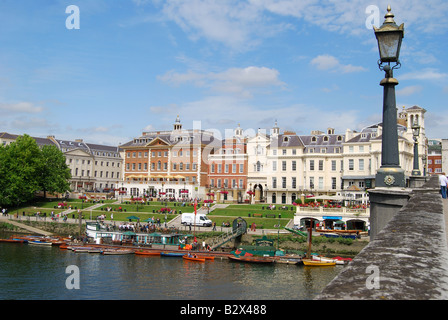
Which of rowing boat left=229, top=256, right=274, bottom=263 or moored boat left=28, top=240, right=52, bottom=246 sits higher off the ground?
moored boat left=28, top=240, right=52, bottom=246

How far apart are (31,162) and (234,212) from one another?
4020cm

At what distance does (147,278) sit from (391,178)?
26699mm

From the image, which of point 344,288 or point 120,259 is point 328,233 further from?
point 344,288

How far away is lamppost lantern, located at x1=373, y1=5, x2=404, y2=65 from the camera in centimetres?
882

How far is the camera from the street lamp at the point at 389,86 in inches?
349

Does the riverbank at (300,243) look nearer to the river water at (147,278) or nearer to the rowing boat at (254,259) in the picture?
the rowing boat at (254,259)

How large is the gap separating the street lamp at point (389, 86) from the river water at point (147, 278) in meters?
18.7

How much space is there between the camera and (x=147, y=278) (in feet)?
106

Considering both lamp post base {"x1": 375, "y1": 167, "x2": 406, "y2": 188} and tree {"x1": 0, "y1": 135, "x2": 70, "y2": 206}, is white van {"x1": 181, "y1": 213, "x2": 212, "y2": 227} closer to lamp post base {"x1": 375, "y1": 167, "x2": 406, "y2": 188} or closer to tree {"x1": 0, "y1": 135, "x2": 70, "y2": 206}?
tree {"x1": 0, "y1": 135, "x2": 70, "y2": 206}

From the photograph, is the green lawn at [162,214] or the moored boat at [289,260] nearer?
the moored boat at [289,260]

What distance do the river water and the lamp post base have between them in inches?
732

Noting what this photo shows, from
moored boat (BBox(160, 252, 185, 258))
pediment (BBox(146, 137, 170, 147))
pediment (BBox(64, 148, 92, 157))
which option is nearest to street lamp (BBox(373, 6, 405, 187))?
moored boat (BBox(160, 252, 185, 258))

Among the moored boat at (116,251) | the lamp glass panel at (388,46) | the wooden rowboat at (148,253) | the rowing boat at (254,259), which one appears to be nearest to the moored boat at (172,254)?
the wooden rowboat at (148,253)

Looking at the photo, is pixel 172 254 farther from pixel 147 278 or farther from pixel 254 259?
pixel 147 278
